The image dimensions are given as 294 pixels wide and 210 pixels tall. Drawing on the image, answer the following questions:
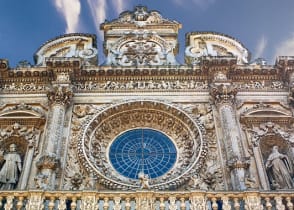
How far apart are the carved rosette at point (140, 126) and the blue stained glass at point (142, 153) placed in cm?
18

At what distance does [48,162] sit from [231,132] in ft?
16.9

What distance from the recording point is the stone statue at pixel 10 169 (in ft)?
37.6

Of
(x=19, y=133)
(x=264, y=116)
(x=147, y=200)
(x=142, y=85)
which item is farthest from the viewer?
(x=142, y=85)

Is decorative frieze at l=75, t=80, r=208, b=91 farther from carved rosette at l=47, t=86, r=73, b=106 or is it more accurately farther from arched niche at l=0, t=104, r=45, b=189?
arched niche at l=0, t=104, r=45, b=189

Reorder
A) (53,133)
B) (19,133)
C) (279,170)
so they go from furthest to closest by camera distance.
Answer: (19,133) → (53,133) → (279,170)

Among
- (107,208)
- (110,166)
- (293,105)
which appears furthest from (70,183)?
(293,105)

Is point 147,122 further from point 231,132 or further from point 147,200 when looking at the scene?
point 147,200

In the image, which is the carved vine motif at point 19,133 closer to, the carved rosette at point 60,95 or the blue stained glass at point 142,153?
the carved rosette at point 60,95

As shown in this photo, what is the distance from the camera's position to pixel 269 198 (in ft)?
30.6

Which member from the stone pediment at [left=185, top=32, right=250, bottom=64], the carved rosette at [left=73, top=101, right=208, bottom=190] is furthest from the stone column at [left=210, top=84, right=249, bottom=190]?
the stone pediment at [left=185, top=32, right=250, bottom=64]

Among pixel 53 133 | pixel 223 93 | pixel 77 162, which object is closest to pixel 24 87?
pixel 53 133

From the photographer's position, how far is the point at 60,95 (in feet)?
43.9

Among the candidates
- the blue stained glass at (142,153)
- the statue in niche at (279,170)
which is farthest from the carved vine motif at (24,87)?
the statue in niche at (279,170)

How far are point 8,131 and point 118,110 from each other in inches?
134
